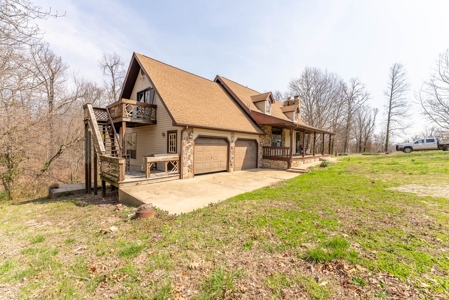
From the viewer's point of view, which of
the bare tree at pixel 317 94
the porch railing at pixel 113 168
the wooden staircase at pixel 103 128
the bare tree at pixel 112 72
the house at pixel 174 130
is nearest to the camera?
the porch railing at pixel 113 168

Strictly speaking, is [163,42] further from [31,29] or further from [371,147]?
[371,147]

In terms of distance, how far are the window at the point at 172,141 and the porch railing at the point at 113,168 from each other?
118 inches

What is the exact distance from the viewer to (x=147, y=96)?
41.6 feet

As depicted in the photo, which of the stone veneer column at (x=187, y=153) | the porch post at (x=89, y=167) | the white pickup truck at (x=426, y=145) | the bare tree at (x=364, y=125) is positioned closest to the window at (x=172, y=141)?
the stone veneer column at (x=187, y=153)

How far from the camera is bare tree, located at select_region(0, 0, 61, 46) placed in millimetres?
3491

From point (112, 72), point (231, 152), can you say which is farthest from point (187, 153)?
point (112, 72)

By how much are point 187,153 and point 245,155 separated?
5.21 m

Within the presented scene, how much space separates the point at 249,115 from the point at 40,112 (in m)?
13.9

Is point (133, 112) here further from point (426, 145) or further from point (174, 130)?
point (426, 145)

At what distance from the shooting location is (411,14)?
8.52 m

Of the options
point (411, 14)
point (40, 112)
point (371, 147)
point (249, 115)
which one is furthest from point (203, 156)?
point (371, 147)

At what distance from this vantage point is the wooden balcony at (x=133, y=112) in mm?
10406

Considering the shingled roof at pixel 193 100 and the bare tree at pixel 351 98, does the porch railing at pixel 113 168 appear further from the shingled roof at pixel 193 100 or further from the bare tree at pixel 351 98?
the bare tree at pixel 351 98

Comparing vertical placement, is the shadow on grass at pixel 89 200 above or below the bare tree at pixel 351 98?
below
